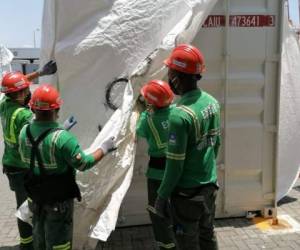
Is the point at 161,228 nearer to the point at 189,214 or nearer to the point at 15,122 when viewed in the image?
the point at 189,214

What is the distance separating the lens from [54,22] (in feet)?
14.7

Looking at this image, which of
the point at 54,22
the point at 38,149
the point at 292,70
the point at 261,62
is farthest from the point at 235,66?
the point at 38,149

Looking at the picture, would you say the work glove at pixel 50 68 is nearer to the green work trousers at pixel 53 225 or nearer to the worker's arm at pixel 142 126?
the worker's arm at pixel 142 126

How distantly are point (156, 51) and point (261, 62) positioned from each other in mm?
1441

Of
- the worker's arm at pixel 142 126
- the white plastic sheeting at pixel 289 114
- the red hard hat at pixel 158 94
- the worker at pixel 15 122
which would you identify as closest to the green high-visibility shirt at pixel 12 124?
the worker at pixel 15 122

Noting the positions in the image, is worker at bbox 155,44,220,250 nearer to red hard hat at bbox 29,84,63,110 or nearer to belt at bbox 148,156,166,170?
belt at bbox 148,156,166,170

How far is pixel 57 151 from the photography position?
322 centimetres

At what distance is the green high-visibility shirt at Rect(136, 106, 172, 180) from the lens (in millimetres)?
3807

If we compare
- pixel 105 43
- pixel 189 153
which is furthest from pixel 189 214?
pixel 105 43

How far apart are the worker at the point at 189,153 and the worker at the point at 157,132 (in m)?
0.66

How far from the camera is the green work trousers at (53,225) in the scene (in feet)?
11.2

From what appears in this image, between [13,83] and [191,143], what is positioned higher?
[13,83]

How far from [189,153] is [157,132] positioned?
32.7 inches

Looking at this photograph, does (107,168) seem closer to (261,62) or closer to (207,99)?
(207,99)
